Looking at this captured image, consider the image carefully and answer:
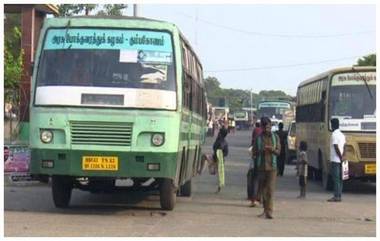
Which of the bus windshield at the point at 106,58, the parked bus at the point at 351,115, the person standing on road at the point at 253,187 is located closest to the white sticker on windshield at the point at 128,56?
the bus windshield at the point at 106,58

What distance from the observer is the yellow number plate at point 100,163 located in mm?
11898

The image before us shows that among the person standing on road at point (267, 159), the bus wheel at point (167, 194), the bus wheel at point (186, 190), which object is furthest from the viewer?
the bus wheel at point (186, 190)

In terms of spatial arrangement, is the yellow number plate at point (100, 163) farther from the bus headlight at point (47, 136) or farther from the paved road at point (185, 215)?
the paved road at point (185, 215)

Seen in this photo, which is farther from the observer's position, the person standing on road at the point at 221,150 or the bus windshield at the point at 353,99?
the bus windshield at the point at 353,99

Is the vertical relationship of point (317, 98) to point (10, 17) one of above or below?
below

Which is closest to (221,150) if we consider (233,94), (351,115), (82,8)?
(351,115)

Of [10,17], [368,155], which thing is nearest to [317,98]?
[368,155]

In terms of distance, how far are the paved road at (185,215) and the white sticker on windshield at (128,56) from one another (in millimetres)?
2541

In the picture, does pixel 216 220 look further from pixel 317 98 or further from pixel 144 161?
pixel 317 98

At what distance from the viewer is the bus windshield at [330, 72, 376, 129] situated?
18.4 m

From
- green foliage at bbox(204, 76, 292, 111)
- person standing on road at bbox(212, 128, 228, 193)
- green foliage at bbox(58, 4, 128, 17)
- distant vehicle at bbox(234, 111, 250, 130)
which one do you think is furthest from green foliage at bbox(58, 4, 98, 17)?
green foliage at bbox(204, 76, 292, 111)

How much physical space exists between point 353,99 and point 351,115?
43 cm

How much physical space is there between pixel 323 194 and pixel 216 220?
6759 millimetres

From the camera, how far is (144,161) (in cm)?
1192
